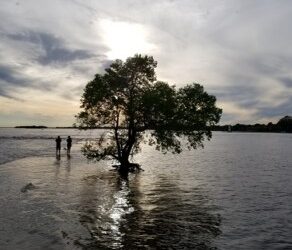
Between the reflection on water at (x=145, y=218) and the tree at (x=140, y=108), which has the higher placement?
the tree at (x=140, y=108)

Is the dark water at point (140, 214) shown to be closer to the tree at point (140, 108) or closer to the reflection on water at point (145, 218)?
the reflection on water at point (145, 218)

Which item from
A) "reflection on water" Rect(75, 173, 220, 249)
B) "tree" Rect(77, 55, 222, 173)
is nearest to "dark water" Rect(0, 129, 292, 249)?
"reflection on water" Rect(75, 173, 220, 249)

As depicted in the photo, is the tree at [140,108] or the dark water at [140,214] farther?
the tree at [140,108]

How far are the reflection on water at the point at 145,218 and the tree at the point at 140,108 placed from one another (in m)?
11.2

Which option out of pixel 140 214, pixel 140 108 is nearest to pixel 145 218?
pixel 140 214

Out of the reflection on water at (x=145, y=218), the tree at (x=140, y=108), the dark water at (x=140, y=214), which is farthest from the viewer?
the tree at (x=140, y=108)

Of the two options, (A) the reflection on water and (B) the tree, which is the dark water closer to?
(A) the reflection on water

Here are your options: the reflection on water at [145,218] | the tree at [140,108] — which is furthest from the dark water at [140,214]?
the tree at [140,108]

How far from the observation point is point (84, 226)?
65.5 ft

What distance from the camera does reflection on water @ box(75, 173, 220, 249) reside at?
17719mm

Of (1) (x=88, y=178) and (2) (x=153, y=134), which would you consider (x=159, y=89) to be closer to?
(2) (x=153, y=134)

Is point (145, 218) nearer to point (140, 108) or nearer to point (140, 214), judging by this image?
point (140, 214)

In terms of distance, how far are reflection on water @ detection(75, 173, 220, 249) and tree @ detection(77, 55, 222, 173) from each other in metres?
11.2

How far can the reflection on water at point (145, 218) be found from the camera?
17719 mm
